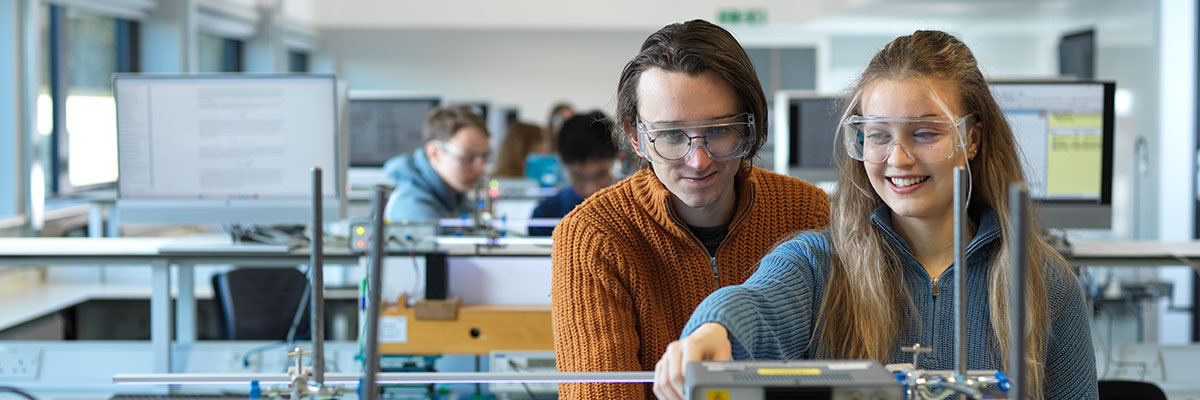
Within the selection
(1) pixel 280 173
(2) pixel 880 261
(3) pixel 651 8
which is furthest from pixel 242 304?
(3) pixel 651 8

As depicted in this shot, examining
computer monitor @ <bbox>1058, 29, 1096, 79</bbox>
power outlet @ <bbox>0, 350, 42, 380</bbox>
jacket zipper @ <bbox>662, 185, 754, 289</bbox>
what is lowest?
power outlet @ <bbox>0, 350, 42, 380</bbox>

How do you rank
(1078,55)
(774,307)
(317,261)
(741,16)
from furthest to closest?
(741,16), (1078,55), (774,307), (317,261)

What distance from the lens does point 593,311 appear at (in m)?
1.45

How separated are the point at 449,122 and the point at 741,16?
664cm

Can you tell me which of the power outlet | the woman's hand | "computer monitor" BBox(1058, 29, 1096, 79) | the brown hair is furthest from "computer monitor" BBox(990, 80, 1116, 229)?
"computer monitor" BBox(1058, 29, 1096, 79)

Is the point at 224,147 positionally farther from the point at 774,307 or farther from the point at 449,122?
the point at 774,307

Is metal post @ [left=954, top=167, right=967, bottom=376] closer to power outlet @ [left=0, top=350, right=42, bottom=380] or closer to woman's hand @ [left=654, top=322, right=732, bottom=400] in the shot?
woman's hand @ [left=654, top=322, right=732, bottom=400]

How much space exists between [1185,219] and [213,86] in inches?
184

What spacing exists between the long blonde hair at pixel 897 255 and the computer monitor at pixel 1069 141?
1801mm

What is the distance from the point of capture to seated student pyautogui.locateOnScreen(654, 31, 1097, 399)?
129 centimetres

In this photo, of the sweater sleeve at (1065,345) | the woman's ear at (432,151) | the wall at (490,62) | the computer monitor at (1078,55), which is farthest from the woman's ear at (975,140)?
the wall at (490,62)

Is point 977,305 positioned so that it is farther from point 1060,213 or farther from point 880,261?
→ point 1060,213

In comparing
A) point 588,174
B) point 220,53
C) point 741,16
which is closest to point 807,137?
point 588,174

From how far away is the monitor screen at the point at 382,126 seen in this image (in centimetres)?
579
